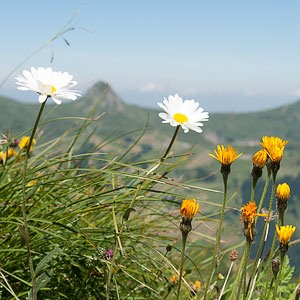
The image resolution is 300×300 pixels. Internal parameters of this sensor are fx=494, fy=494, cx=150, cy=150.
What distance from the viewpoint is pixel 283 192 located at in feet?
5.69

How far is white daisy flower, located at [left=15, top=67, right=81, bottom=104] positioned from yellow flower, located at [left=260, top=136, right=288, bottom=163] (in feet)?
2.18

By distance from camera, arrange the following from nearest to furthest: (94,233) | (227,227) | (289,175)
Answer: (94,233) < (227,227) < (289,175)

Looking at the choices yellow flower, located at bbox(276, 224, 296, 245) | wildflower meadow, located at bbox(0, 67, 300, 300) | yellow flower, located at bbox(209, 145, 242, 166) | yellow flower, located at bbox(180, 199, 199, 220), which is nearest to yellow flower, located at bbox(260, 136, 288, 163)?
wildflower meadow, located at bbox(0, 67, 300, 300)

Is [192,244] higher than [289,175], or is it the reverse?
[192,244]

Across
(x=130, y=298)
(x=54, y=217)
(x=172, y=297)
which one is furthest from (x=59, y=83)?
(x=172, y=297)

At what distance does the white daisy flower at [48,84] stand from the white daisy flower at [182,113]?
396 mm

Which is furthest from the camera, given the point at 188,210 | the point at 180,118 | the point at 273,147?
the point at 180,118

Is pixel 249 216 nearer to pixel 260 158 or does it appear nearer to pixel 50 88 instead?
pixel 260 158

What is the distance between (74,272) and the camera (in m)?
2.41

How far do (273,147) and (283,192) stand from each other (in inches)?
6.4

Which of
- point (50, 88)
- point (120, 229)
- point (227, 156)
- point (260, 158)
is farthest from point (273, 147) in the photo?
point (50, 88)

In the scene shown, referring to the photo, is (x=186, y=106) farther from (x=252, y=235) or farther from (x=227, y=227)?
(x=227, y=227)

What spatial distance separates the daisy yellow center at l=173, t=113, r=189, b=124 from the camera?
6.51 ft

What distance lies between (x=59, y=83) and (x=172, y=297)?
1.56 metres
